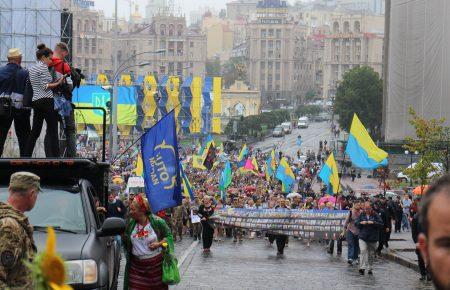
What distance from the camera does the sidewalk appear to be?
2222 centimetres

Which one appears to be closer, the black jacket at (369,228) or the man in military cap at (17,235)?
the man in military cap at (17,235)

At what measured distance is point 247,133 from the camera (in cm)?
15388

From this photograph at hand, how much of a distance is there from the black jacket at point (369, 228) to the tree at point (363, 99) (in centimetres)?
9653

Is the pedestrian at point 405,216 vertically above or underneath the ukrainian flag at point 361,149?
underneath

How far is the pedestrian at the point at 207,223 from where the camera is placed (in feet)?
80.9

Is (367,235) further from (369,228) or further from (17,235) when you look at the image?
(17,235)

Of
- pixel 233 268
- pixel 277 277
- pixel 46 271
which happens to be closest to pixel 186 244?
pixel 233 268

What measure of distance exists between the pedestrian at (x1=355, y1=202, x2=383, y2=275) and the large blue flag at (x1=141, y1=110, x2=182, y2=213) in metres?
5.17

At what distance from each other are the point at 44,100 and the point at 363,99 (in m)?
110

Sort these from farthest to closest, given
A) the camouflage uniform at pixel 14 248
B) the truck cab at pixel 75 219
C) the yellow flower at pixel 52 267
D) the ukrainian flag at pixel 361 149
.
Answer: the ukrainian flag at pixel 361 149 → the truck cab at pixel 75 219 → the camouflage uniform at pixel 14 248 → the yellow flower at pixel 52 267

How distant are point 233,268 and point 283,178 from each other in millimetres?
29681

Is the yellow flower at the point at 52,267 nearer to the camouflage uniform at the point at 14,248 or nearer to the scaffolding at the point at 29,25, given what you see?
the camouflage uniform at the point at 14,248

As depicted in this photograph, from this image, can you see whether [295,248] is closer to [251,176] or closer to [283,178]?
[283,178]

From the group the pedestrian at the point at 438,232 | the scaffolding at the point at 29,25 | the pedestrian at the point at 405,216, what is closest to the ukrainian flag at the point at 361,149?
the pedestrian at the point at 405,216
